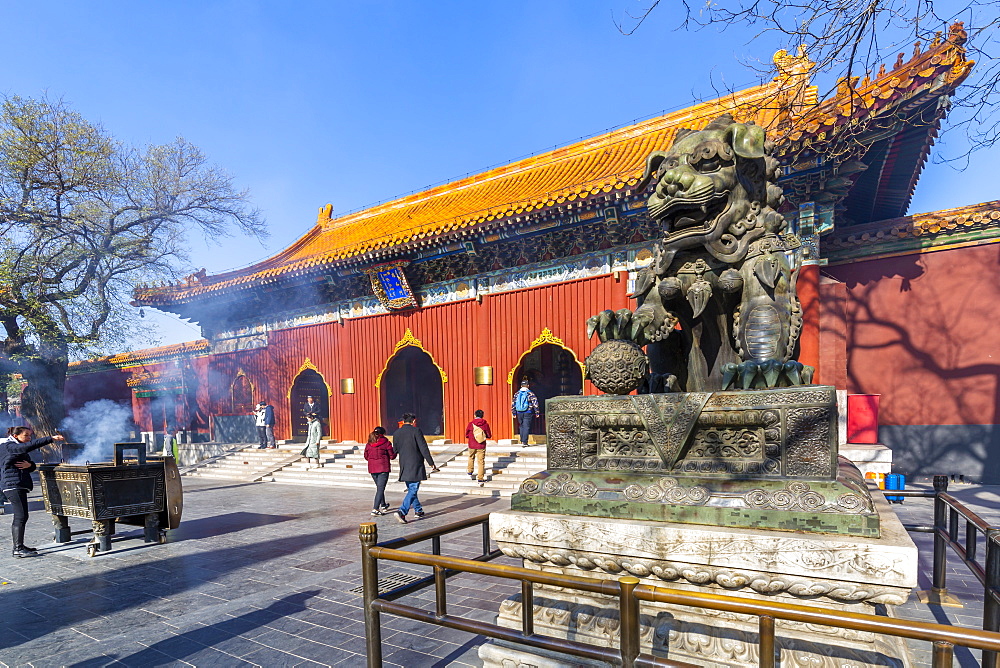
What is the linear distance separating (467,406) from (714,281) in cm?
948

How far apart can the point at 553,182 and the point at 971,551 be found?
10461 millimetres

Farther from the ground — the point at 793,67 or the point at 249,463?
the point at 793,67

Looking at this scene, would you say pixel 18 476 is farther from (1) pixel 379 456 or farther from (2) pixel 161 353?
(2) pixel 161 353

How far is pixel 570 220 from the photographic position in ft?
32.5

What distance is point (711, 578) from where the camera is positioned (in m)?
2.18

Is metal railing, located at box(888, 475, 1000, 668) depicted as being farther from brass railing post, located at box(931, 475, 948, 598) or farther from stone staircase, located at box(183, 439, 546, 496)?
stone staircase, located at box(183, 439, 546, 496)

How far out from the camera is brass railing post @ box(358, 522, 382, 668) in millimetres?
2176

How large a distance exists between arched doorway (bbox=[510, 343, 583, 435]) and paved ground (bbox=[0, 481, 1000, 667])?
8328 millimetres

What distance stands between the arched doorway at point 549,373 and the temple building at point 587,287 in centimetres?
7

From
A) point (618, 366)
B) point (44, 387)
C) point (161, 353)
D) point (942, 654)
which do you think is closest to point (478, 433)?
point (618, 366)

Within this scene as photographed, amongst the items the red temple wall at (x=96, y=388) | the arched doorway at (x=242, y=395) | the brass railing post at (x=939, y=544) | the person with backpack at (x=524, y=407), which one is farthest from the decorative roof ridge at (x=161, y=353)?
the brass railing post at (x=939, y=544)

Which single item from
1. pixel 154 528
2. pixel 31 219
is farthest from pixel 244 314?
pixel 154 528

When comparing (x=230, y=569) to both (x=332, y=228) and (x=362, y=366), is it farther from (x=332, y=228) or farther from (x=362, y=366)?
(x=332, y=228)

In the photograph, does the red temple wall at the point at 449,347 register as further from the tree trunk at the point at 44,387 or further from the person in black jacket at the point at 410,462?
A: the tree trunk at the point at 44,387
